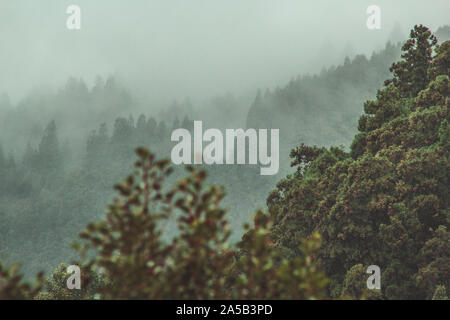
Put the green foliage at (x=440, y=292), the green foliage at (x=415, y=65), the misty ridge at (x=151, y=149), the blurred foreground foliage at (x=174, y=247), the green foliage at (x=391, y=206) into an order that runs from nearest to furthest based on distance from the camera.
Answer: the blurred foreground foliage at (x=174, y=247) < the green foliage at (x=440, y=292) < the green foliage at (x=391, y=206) < the green foliage at (x=415, y=65) < the misty ridge at (x=151, y=149)

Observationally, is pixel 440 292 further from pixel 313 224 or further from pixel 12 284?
pixel 12 284

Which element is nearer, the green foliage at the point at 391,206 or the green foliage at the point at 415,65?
the green foliage at the point at 391,206

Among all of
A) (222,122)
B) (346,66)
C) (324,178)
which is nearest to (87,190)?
(222,122)

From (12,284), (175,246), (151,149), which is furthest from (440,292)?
(151,149)

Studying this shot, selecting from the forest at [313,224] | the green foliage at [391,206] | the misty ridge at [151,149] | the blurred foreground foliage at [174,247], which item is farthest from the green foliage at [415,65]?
the misty ridge at [151,149]

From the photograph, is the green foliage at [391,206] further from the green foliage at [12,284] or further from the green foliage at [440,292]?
the green foliage at [12,284]

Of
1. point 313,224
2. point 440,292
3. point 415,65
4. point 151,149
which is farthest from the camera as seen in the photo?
point 151,149

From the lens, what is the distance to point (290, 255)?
18.5 meters

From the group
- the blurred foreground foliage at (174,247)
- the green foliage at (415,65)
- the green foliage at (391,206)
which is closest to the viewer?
the blurred foreground foliage at (174,247)

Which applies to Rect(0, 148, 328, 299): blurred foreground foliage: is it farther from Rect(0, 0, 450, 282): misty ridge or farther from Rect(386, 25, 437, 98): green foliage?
Rect(0, 0, 450, 282): misty ridge

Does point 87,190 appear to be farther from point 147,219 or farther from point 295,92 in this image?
point 147,219

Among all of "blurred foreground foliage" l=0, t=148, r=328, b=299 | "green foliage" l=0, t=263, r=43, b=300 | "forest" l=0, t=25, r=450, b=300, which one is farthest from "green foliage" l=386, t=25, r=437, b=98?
"green foliage" l=0, t=263, r=43, b=300

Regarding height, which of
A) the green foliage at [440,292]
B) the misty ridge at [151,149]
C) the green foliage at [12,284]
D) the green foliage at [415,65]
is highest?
the misty ridge at [151,149]

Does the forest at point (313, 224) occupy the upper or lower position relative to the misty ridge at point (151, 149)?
lower
